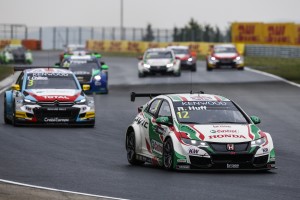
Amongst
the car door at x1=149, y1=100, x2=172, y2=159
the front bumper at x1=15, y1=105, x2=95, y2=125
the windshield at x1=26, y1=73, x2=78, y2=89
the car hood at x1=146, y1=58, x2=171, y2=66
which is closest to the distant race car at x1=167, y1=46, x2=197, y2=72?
the car hood at x1=146, y1=58, x2=171, y2=66

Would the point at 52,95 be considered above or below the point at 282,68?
above

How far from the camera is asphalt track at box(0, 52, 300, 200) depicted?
13469 mm

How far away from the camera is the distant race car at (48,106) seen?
956 inches

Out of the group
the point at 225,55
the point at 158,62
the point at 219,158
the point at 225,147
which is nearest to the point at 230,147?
the point at 225,147

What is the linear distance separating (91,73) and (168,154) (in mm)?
22126

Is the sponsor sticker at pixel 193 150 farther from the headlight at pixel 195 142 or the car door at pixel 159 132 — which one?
the car door at pixel 159 132

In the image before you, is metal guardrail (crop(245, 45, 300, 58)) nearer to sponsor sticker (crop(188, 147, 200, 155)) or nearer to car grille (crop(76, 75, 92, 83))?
car grille (crop(76, 75, 92, 83))

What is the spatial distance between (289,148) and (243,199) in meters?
7.85

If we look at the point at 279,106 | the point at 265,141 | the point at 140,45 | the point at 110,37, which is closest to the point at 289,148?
the point at 265,141

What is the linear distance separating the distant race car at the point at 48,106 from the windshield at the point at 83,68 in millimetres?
12267

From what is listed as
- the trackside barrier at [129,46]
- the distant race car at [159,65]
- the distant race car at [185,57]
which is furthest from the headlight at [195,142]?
the trackside barrier at [129,46]

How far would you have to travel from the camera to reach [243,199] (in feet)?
41.2

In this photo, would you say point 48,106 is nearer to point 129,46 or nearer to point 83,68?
point 83,68

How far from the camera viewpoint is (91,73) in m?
37.6
